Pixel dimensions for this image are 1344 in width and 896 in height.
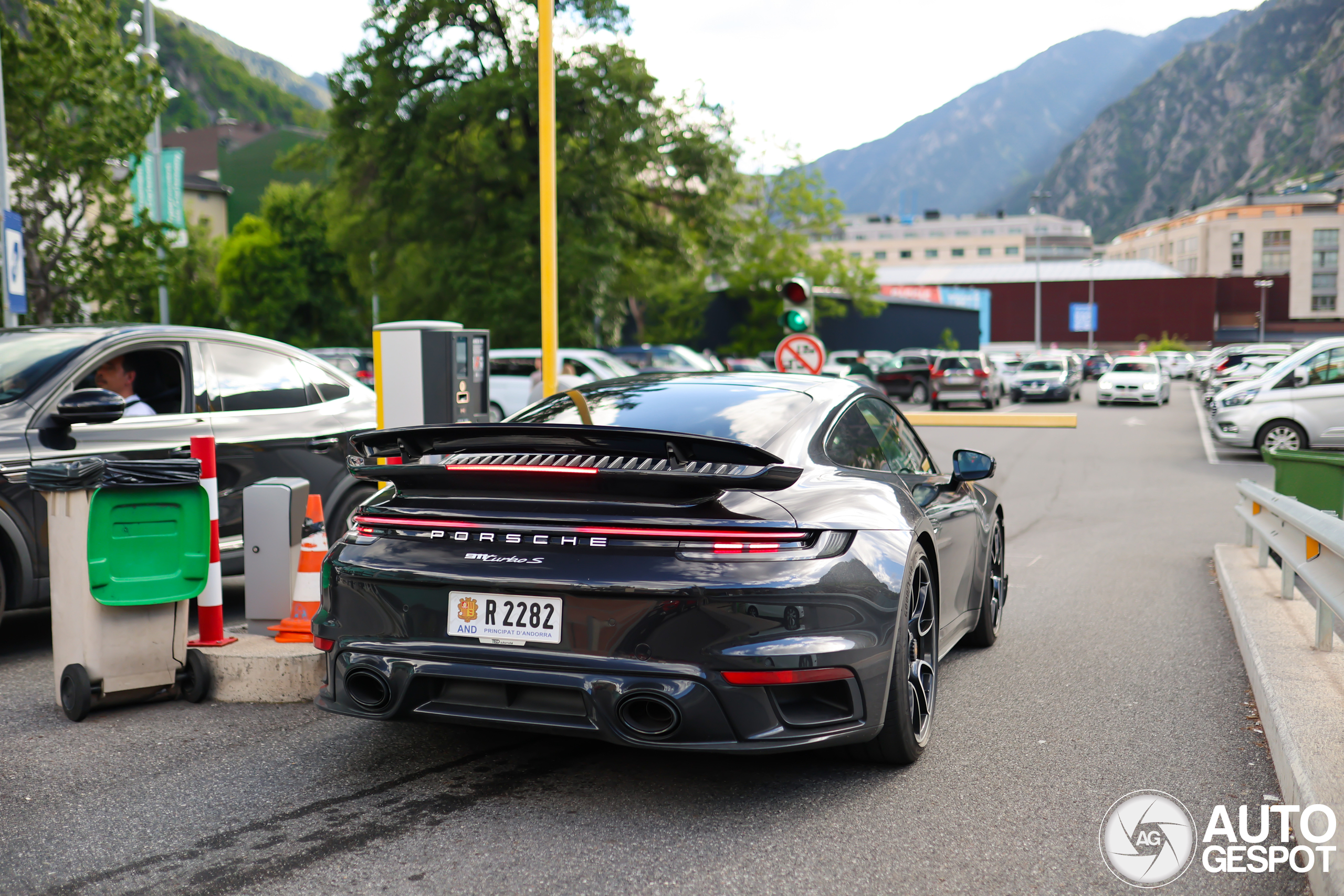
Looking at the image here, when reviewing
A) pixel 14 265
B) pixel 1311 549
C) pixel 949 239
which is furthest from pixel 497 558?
pixel 949 239

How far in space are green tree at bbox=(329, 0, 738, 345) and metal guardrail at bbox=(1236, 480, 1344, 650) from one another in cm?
2502

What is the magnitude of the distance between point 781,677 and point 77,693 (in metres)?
2.98

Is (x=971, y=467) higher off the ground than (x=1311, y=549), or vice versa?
(x=971, y=467)

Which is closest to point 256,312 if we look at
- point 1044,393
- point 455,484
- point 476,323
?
point 476,323

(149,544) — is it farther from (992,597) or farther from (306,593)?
(992,597)

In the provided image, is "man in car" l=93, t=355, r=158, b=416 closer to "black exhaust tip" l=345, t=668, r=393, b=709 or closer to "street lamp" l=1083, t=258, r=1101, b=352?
"black exhaust tip" l=345, t=668, r=393, b=709

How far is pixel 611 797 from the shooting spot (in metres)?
3.84

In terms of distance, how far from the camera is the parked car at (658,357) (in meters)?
27.8

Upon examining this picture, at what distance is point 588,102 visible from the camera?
3114 centimetres

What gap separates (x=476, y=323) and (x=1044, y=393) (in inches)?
791

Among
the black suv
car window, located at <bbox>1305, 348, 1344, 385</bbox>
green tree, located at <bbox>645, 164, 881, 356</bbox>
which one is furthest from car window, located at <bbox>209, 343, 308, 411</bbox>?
green tree, located at <bbox>645, 164, 881, 356</bbox>

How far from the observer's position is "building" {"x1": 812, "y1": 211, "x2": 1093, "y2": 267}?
15462 cm

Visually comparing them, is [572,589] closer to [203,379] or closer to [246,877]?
[246,877]

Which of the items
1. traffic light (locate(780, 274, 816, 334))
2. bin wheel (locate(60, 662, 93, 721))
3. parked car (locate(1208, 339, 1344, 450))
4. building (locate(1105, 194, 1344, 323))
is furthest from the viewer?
building (locate(1105, 194, 1344, 323))
